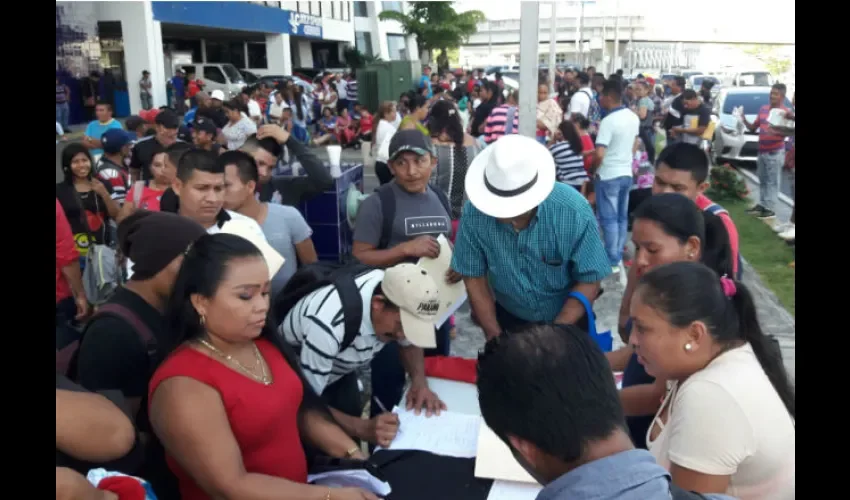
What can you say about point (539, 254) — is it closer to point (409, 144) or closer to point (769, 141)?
point (409, 144)

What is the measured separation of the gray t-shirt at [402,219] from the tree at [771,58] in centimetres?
3609

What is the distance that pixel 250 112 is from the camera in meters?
13.5

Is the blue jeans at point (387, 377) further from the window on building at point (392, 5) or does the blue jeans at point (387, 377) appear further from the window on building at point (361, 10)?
the window on building at point (392, 5)

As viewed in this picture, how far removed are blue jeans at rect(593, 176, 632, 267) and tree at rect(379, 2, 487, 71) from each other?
1317 inches

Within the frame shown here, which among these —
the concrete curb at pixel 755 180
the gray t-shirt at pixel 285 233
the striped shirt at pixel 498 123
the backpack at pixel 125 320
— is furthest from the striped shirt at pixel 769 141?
the backpack at pixel 125 320

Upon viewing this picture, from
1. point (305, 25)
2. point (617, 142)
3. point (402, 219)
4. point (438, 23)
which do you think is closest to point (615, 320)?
point (617, 142)

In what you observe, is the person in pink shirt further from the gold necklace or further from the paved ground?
the gold necklace

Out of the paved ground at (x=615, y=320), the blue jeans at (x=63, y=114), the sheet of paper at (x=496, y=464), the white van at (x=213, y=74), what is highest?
the white van at (x=213, y=74)

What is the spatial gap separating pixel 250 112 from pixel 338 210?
8668 millimetres

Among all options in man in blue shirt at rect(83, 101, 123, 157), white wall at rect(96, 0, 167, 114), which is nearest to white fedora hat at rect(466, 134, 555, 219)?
man in blue shirt at rect(83, 101, 123, 157)

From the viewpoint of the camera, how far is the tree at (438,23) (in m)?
39.3

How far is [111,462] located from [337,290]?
3.85 feet

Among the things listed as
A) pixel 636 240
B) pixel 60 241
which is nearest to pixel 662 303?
pixel 636 240

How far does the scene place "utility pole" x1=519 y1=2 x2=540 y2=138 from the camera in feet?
15.5
